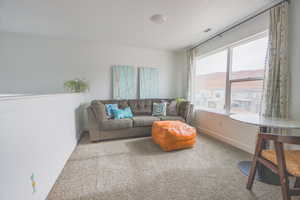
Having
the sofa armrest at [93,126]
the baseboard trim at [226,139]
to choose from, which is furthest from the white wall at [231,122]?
the sofa armrest at [93,126]

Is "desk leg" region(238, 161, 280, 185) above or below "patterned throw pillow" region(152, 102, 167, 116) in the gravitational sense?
below

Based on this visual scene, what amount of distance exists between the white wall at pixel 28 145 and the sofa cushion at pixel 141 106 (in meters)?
1.92

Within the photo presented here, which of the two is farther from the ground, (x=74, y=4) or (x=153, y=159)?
(x=74, y=4)

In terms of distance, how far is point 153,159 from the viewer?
1.98 metres

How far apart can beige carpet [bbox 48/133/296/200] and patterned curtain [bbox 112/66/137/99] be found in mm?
1637

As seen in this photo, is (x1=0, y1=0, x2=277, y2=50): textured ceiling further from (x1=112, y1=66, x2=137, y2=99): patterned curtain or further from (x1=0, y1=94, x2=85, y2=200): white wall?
(x1=0, y1=94, x2=85, y2=200): white wall

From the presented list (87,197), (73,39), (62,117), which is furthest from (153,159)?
(73,39)

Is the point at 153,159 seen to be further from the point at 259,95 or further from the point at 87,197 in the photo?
the point at 259,95

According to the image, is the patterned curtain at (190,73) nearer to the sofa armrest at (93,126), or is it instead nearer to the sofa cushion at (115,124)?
the sofa cushion at (115,124)

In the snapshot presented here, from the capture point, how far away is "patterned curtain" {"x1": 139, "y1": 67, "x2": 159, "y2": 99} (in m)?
3.75

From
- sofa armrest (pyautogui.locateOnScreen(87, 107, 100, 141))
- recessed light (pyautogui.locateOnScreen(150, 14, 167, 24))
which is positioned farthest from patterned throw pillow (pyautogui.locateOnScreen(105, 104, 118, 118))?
recessed light (pyautogui.locateOnScreen(150, 14, 167, 24))

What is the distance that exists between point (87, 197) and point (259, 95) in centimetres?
293

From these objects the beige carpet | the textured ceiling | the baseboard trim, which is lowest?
the beige carpet

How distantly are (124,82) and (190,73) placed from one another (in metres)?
1.93
